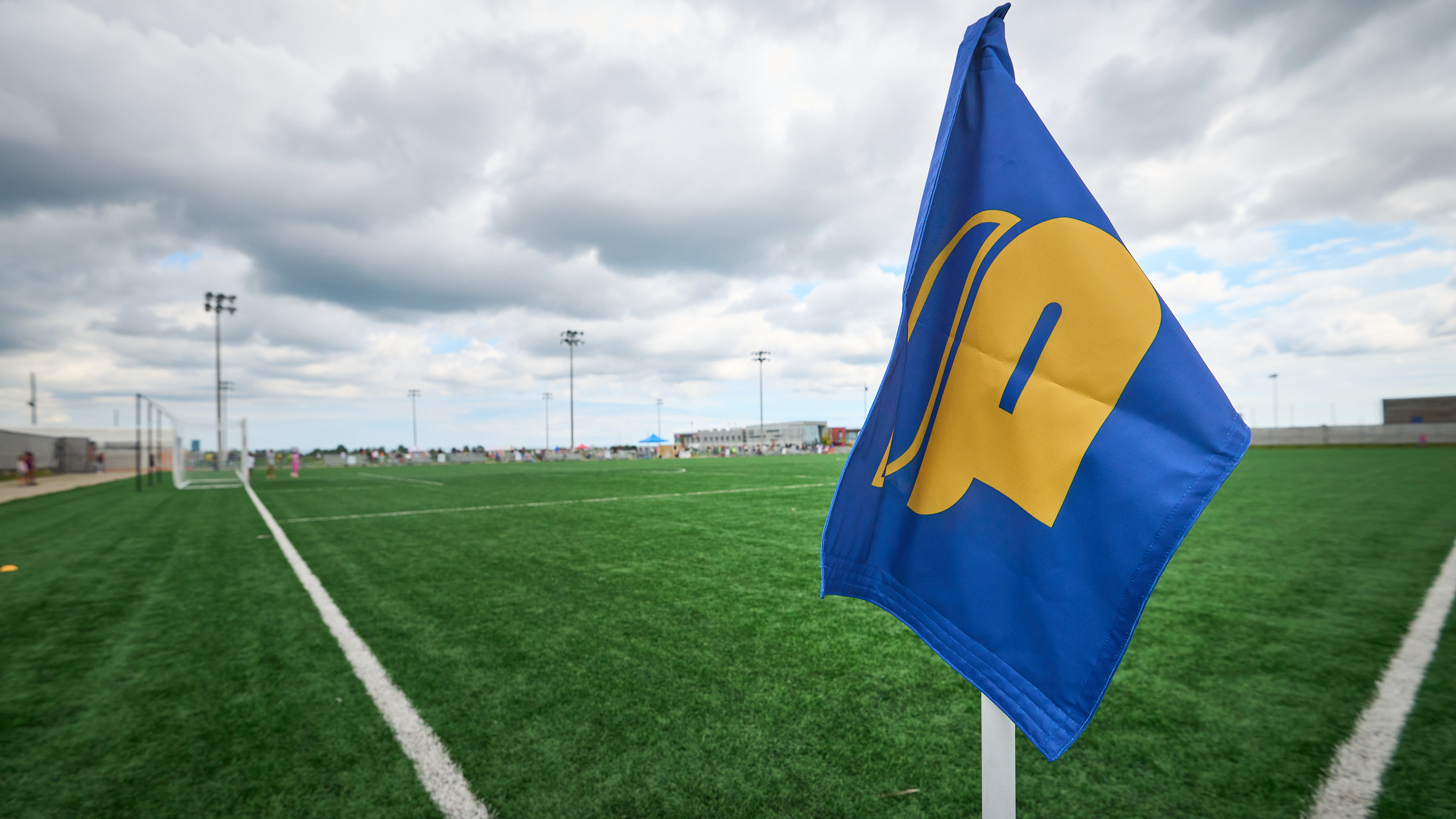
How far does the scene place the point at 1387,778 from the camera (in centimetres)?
210

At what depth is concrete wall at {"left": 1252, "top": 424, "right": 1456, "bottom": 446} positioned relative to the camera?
1852 inches

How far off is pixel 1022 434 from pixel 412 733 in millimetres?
2698

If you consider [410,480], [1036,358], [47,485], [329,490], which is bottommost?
[410,480]

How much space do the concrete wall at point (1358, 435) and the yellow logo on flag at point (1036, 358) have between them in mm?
64215

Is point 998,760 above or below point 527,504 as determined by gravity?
above

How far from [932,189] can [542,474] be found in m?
24.7

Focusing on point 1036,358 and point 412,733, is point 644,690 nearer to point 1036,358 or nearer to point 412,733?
point 412,733

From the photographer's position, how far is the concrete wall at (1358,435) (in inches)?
1852

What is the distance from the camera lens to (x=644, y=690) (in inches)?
113

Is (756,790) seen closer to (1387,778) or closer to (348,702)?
(348,702)

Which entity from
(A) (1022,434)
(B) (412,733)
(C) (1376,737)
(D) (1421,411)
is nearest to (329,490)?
(B) (412,733)

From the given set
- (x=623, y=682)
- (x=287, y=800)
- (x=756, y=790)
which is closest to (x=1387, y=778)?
(x=756, y=790)

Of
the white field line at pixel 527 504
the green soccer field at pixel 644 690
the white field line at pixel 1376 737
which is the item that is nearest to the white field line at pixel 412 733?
the green soccer field at pixel 644 690

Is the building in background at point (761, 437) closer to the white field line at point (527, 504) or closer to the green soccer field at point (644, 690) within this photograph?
the white field line at point (527, 504)
